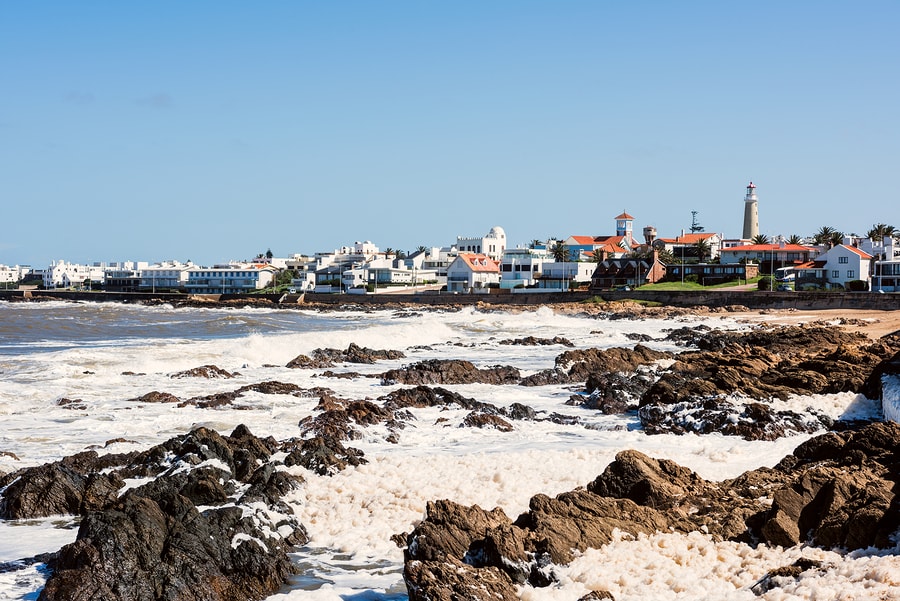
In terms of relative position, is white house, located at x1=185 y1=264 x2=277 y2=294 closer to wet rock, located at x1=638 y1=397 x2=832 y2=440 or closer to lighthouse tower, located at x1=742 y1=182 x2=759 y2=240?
lighthouse tower, located at x1=742 y1=182 x2=759 y2=240

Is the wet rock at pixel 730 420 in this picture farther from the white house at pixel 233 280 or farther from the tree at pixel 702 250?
the white house at pixel 233 280

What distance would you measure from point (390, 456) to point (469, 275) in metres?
91.7

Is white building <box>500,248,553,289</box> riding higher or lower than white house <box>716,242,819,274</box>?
lower

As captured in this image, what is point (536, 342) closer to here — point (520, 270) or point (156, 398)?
point (156, 398)

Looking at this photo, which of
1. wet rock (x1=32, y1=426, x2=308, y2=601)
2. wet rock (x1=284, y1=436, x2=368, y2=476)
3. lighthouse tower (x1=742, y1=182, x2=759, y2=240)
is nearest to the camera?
wet rock (x1=32, y1=426, x2=308, y2=601)

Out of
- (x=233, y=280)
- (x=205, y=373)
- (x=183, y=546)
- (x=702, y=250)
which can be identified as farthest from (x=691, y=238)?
(x=183, y=546)

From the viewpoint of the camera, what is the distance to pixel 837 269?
77062 millimetres

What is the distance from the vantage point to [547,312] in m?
64.9

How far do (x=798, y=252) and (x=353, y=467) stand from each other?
8512 cm

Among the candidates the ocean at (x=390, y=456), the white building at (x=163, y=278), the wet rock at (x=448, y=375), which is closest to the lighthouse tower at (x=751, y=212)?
the white building at (x=163, y=278)

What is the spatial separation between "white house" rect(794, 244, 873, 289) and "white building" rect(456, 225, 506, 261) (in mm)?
61339

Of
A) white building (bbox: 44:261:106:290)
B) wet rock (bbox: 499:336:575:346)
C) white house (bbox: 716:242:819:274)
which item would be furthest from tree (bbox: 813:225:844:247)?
white building (bbox: 44:261:106:290)

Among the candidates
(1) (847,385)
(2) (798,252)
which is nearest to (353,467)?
(1) (847,385)

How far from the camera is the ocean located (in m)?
7.72
